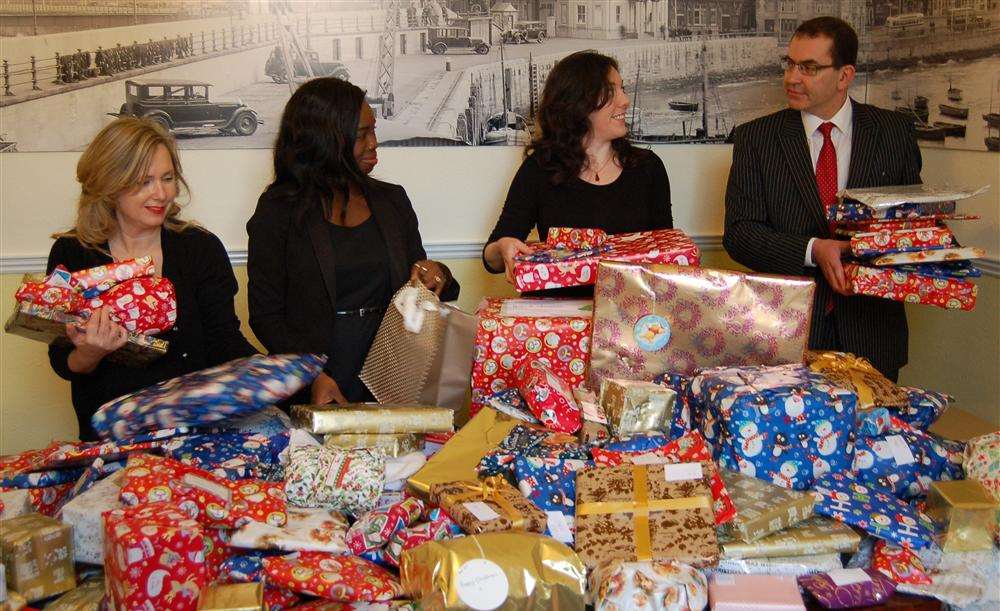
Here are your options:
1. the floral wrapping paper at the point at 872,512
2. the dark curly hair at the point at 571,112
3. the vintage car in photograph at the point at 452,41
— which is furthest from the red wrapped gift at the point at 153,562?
the vintage car in photograph at the point at 452,41

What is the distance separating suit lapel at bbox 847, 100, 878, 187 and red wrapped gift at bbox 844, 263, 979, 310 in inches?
21.6

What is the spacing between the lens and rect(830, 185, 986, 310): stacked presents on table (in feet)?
7.47

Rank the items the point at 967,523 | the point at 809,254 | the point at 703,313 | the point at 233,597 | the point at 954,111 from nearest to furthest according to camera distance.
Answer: the point at 233,597 → the point at 967,523 → the point at 703,313 → the point at 809,254 → the point at 954,111

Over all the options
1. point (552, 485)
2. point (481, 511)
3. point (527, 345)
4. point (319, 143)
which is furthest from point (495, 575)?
point (319, 143)

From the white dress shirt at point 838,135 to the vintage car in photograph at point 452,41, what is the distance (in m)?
1.53

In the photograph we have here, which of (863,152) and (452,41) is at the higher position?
(452,41)

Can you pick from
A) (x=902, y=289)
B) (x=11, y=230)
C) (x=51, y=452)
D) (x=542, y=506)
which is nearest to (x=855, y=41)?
(x=902, y=289)

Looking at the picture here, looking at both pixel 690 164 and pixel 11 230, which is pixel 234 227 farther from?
pixel 690 164

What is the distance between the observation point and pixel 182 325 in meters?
2.29

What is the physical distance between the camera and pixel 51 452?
1830 mm

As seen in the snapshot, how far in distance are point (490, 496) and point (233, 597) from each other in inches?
19.0

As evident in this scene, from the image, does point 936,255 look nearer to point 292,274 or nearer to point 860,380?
point 860,380

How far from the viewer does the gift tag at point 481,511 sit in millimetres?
1571

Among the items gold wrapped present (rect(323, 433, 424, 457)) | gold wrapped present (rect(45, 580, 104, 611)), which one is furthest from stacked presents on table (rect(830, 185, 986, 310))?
gold wrapped present (rect(45, 580, 104, 611))
